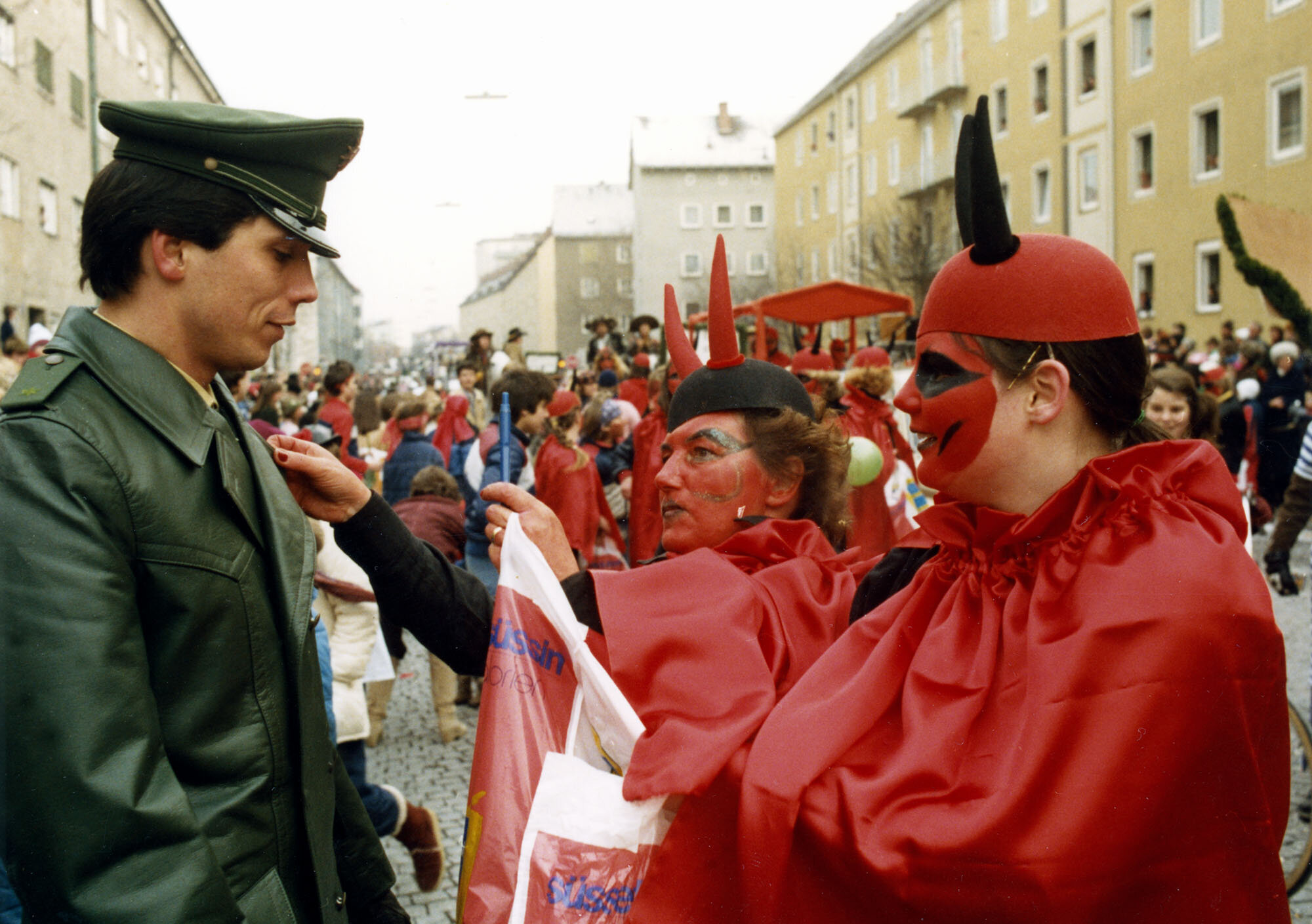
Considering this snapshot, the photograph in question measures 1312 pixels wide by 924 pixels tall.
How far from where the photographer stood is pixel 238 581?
1.71 meters

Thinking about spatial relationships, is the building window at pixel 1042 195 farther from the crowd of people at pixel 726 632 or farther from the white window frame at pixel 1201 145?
the crowd of people at pixel 726 632

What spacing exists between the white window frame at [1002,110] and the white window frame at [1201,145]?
629cm

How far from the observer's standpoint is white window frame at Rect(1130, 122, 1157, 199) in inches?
957

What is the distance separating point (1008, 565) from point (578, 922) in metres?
0.97

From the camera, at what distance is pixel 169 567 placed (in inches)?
63.4

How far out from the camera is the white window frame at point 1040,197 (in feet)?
91.8

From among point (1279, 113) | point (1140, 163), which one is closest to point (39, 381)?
point (1279, 113)

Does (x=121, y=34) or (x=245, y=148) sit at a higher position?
(x=121, y=34)

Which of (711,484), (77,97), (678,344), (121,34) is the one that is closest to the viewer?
(711,484)

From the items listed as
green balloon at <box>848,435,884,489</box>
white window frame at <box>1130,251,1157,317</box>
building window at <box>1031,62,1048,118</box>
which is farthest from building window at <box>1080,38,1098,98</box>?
green balloon at <box>848,435,884,489</box>

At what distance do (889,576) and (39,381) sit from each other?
147 cm

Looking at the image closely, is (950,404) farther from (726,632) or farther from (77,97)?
(77,97)

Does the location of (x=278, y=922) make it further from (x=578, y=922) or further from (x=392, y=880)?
(x=392, y=880)

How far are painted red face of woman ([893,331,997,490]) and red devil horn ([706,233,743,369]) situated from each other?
37.9 inches
